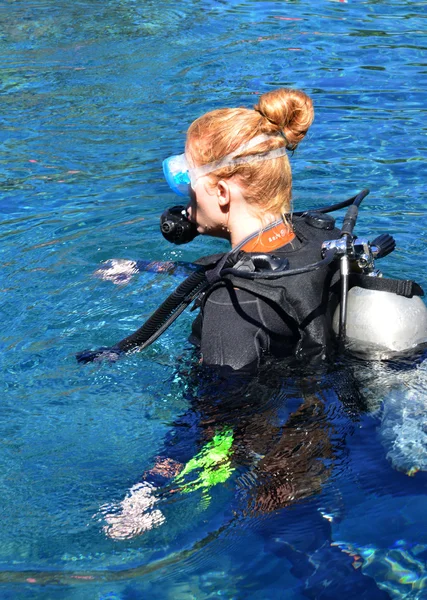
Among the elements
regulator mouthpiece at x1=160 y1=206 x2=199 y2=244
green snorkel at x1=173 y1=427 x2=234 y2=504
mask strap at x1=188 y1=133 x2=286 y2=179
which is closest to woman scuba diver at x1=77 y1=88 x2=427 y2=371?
mask strap at x1=188 y1=133 x2=286 y2=179

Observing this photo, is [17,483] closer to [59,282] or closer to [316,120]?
[59,282]

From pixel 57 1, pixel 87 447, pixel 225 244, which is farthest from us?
pixel 57 1

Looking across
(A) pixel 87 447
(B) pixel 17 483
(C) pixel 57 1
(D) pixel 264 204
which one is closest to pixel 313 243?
(D) pixel 264 204

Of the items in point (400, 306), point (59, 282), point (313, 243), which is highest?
point (313, 243)

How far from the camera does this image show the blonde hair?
10.0ft

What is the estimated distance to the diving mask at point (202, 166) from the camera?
305 cm

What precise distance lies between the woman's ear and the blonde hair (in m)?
0.03

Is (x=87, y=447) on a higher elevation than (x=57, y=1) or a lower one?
lower

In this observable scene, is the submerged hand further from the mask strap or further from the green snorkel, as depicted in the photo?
the mask strap

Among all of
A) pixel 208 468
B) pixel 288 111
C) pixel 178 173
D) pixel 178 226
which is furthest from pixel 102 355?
pixel 288 111

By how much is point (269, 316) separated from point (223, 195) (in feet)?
1.68

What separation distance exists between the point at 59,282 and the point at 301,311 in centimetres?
233

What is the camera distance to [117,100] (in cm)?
807

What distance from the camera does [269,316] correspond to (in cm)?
301
